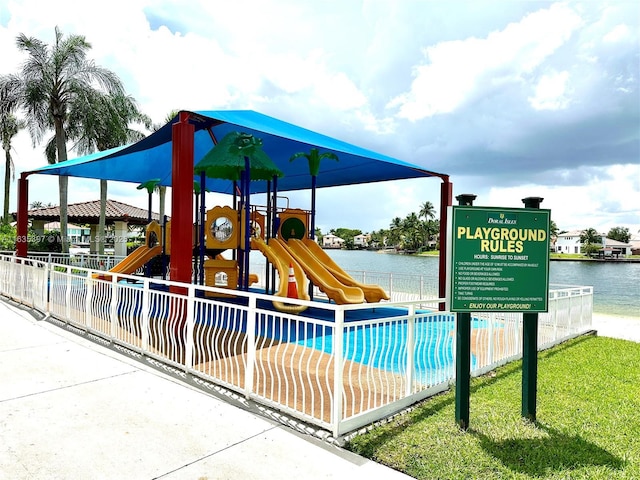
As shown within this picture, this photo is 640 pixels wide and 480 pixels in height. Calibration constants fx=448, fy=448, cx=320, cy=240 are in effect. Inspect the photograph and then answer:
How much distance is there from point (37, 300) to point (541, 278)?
927 cm

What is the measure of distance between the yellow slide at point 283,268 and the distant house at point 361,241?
11720 centimetres

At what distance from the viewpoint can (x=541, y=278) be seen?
416 cm

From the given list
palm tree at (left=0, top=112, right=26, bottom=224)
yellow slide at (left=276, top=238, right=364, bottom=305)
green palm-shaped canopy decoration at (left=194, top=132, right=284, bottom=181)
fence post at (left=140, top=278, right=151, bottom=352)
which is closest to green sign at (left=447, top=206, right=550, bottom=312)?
fence post at (left=140, top=278, right=151, bottom=352)

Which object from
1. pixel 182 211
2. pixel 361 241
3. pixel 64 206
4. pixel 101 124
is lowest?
pixel 361 241

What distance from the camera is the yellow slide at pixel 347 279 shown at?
10484 millimetres

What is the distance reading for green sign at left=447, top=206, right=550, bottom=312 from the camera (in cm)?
403

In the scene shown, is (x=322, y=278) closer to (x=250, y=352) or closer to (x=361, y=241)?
(x=250, y=352)

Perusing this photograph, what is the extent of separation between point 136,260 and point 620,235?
103557mm

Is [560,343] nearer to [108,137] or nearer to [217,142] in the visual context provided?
[217,142]

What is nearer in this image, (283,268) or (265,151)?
(283,268)

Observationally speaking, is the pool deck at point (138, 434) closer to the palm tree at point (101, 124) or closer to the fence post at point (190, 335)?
the fence post at point (190, 335)

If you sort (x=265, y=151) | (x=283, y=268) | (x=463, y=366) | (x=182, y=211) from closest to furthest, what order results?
(x=463, y=366) < (x=182, y=211) < (x=283, y=268) < (x=265, y=151)

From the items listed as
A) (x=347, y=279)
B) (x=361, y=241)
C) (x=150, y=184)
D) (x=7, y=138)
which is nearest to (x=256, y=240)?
(x=347, y=279)

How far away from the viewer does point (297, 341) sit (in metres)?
4.69
